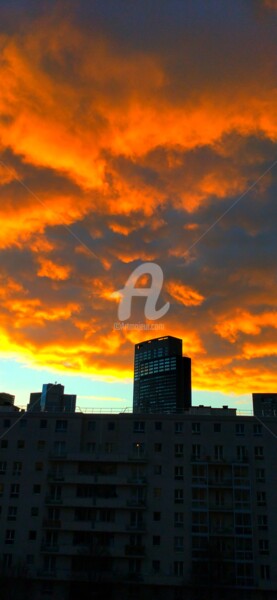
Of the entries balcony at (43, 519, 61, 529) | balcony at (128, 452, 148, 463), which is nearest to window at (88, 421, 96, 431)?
balcony at (128, 452, 148, 463)

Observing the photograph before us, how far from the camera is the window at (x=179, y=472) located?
6222 cm

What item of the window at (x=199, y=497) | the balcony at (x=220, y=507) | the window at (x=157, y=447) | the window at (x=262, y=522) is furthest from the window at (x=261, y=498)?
the window at (x=157, y=447)

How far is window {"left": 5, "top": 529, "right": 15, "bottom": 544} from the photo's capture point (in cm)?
6016

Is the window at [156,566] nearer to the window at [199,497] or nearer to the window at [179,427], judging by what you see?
the window at [199,497]

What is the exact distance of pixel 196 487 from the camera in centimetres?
6150

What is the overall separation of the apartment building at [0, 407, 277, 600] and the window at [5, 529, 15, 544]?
4.4 inches

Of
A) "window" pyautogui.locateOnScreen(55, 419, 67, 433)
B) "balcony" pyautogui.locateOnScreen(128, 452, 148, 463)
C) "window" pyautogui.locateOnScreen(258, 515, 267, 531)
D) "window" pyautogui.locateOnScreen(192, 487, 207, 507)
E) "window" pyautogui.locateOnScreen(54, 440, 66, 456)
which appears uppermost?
"window" pyautogui.locateOnScreen(55, 419, 67, 433)

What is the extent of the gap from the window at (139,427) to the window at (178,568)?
15.7 metres

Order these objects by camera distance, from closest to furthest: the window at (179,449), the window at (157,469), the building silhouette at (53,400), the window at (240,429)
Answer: the window at (157,469), the window at (179,449), the window at (240,429), the building silhouette at (53,400)

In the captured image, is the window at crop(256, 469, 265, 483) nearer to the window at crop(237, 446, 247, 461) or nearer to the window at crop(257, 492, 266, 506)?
the window at crop(257, 492, 266, 506)

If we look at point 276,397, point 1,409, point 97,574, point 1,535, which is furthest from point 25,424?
point 276,397

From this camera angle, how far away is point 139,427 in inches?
2559

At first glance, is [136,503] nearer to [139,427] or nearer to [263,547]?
[139,427]

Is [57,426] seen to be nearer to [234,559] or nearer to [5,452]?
[5,452]
